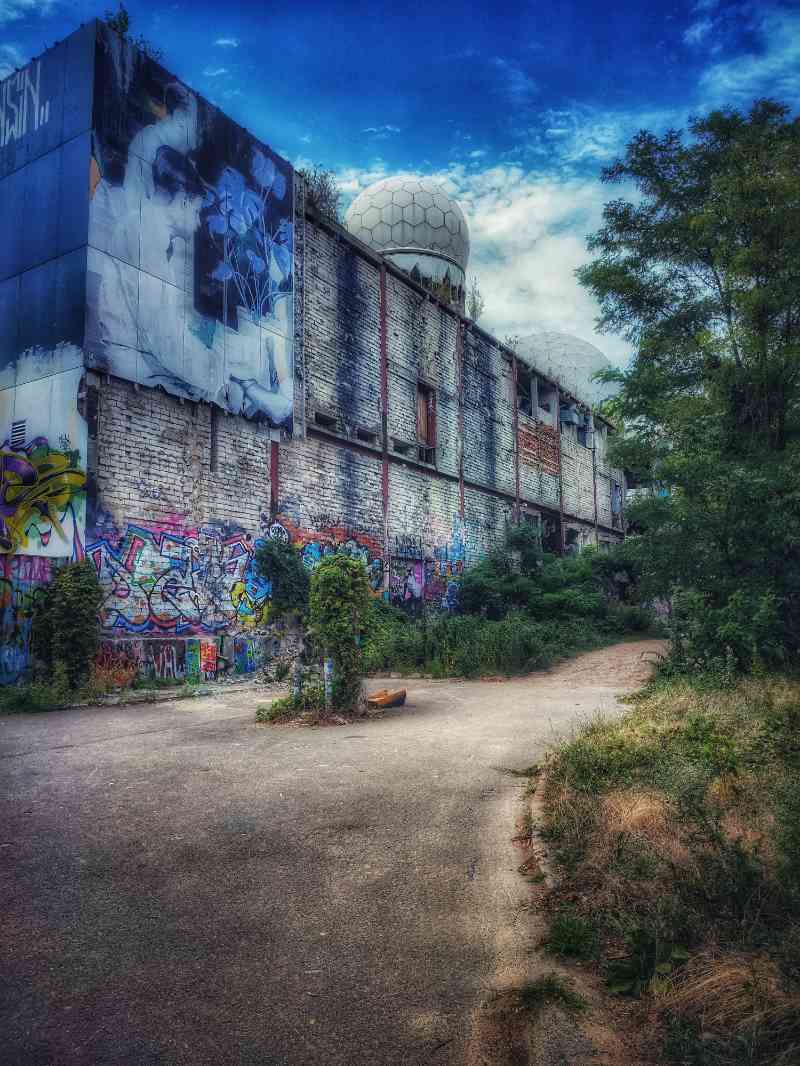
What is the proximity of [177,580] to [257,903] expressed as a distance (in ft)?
29.6

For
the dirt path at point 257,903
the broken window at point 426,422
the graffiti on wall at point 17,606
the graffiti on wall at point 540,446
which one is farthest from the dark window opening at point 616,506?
the dirt path at point 257,903

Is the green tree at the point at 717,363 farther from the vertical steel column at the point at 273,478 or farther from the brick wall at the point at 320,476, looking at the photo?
the vertical steel column at the point at 273,478

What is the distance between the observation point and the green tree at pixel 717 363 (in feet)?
31.6

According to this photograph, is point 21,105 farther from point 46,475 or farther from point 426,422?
point 426,422

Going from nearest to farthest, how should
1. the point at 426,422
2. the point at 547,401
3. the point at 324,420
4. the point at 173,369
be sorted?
1. the point at 173,369
2. the point at 324,420
3. the point at 426,422
4. the point at 547,401

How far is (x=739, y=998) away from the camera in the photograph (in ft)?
6.76

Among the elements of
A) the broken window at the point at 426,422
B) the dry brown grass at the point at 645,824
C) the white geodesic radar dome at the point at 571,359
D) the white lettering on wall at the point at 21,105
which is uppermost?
the white geodesic radar dome at the point at 571,359

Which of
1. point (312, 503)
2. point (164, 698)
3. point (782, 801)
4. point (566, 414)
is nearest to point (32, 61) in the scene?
point (312, 503)

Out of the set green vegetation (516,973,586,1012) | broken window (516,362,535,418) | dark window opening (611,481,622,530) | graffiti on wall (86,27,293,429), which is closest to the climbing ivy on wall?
green vegetation (516,973,586,1012)

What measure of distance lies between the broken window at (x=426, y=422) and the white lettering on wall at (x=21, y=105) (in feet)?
33.0

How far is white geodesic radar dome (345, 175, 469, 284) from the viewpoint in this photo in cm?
1977

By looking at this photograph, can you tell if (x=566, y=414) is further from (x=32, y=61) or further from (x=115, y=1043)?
(x=115, y=1043)

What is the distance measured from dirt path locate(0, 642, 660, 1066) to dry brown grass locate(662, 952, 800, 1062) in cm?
60

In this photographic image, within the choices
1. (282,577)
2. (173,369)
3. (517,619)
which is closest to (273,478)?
(282,577)
